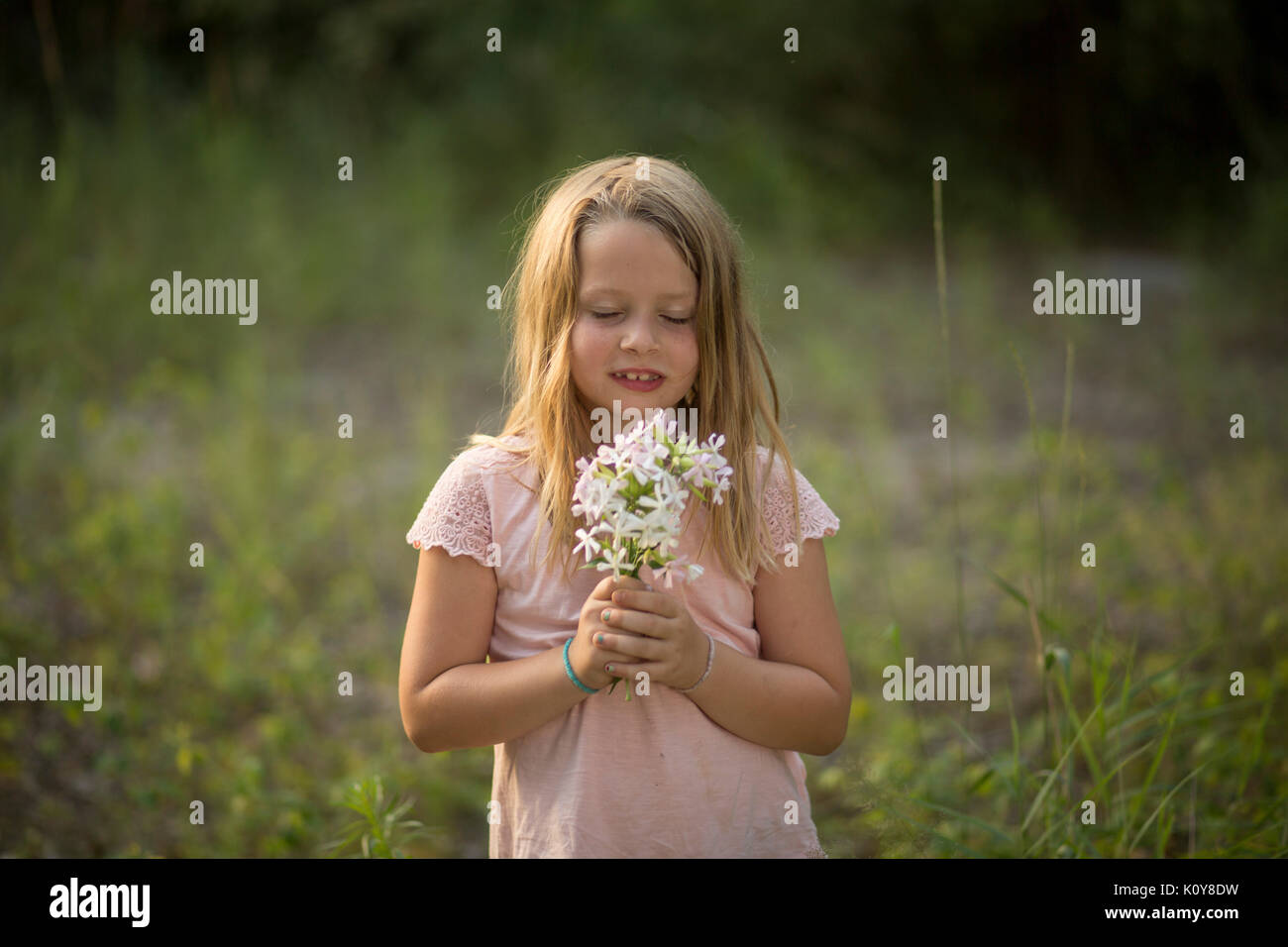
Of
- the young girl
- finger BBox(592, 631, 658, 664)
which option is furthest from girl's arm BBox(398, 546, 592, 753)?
finger BBox(592, 631, 658, 664)

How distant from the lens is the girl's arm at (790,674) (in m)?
1.69

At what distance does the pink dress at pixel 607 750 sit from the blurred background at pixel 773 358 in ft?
1.41

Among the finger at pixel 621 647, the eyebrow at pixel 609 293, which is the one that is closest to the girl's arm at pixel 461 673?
the finger at pixel 621 647

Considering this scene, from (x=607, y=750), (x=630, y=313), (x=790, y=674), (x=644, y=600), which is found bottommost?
(x=607, y=750)

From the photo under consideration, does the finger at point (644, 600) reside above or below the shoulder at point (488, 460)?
below

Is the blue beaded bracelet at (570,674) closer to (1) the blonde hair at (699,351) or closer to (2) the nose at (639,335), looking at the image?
(1) the blonde hair at (699,351)

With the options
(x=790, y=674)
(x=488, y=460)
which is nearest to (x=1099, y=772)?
(x=790, y=674)

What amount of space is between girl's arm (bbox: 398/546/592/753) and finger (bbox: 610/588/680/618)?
16 centimetres

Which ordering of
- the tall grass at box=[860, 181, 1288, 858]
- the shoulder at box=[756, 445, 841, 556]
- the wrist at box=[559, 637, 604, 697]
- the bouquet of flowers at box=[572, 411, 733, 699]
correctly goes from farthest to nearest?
the tall grass at box=[860, 181, 1288, 858] < the shoulder at box=[756, 445, 841, 556] < the wrist at box=[559, 637, 604, 697] < the bouquet of flowers at box=[572, 411, 733, 699]

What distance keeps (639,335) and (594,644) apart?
49 centimetres

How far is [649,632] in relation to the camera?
1532 millimetres

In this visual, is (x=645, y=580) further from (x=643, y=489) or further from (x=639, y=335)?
(x=639, y=335)

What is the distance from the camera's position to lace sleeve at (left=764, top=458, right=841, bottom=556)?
5.98ft

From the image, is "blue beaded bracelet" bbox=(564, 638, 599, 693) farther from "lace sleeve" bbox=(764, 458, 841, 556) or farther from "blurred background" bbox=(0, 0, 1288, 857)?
"blurred background" bbox=(0, 0, 1288, 857)
